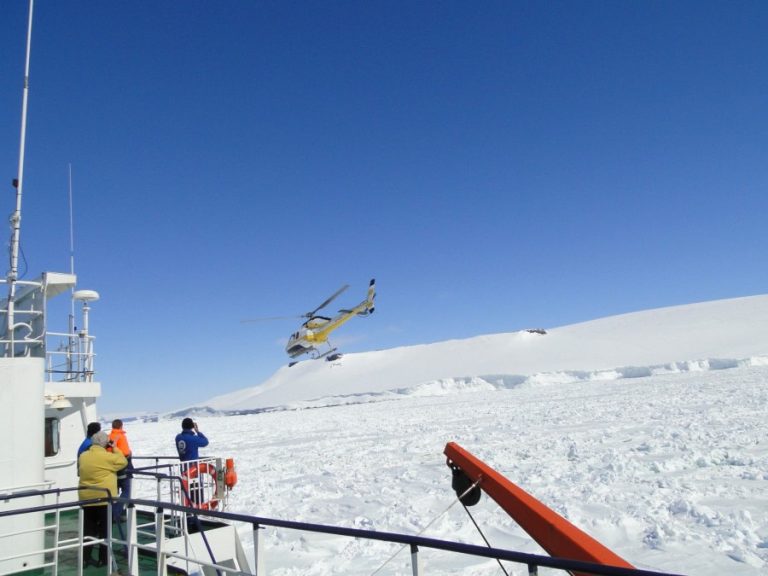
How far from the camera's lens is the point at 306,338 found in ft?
94.0

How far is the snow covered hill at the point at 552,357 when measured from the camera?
5306 centimetres

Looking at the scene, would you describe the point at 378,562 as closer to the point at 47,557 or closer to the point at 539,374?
the point at 47,557

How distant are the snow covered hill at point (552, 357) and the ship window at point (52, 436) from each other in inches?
1677

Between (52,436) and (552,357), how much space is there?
63.7 meters

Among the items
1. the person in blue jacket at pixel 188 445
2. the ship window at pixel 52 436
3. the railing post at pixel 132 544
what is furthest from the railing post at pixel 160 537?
the ship window at pixel 52 436

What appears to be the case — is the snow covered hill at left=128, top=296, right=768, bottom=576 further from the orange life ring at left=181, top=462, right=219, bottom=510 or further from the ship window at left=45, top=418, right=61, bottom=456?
the ship window at left=45, top=418, right=61, bottom=456

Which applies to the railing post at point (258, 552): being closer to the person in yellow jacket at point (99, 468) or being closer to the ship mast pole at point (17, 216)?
the person in yellow jacket at point (99, 468)

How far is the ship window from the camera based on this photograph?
6680 mm

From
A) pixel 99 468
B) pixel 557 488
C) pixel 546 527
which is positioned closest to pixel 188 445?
pixel 99 468

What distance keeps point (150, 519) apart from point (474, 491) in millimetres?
4217

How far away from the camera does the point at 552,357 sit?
65.4 m

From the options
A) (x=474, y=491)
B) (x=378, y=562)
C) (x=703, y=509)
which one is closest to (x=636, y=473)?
(x=703, y=509)

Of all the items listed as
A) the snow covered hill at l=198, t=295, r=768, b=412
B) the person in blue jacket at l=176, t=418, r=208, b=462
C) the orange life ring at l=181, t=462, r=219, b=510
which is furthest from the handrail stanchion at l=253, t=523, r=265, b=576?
the snow covered hill at l=198, t=295, r=768, b=412

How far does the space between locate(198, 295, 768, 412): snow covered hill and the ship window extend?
1677 inches
